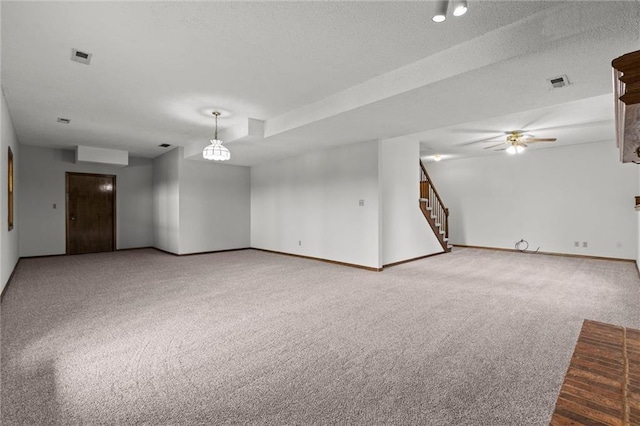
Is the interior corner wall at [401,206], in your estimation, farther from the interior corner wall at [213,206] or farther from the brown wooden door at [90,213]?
the brown wooden door at [90,213]

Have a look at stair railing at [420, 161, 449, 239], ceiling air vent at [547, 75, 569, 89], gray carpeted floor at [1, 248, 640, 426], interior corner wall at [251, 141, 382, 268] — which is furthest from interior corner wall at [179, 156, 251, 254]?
ceiling air vent at [547, 75, 569, 89]

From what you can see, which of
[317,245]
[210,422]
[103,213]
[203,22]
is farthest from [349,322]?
[103,213]

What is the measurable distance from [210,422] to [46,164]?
357 inches

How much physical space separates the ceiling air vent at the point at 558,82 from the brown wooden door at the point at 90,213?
32.7ft

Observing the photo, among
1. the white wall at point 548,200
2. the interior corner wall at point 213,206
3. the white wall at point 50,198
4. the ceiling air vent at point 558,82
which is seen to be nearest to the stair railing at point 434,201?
the white wall at point 548,200

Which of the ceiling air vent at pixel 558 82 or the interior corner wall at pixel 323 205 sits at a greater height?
the ceiling air vent at pixel 558 82

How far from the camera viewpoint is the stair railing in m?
8.12

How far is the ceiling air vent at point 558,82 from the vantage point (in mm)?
3139

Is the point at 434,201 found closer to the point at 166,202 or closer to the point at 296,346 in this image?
the point at 296,346

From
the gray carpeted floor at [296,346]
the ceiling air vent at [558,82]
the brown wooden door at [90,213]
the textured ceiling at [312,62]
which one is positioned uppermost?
the textured ceiling at [312,62]

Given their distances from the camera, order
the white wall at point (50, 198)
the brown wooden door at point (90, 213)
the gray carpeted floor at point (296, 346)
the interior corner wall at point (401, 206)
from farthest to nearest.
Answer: the brown wooden door at point (90, 213) → the white wall at point (50, 198) → the interior corner wall at point (401, 206) → the gray carpeted floor at point (296, 346)

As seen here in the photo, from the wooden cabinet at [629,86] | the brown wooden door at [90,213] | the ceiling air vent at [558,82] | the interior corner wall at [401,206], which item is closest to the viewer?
the wooden cabinet at [629,86]

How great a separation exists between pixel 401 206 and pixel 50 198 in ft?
28.3

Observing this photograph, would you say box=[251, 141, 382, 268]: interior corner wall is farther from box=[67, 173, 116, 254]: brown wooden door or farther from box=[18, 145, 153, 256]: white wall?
box=[67, 173, 116, 254]: brown wooden door
